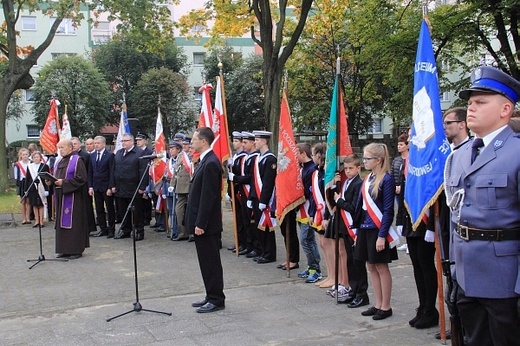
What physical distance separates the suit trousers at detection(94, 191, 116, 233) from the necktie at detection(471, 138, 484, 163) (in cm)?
1015

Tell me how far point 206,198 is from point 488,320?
3.80m

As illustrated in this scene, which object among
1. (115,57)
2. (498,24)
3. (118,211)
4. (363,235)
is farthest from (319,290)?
(115,57)

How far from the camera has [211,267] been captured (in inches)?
268

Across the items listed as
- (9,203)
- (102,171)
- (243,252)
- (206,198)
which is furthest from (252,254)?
(9,203)

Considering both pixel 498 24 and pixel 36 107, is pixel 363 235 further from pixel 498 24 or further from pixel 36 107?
pixel 36 107

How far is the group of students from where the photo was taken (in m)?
6.17

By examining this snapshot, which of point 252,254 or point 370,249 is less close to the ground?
point 370,249

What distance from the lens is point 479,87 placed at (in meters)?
3.51

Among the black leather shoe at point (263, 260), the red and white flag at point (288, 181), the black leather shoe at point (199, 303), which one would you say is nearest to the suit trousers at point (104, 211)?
the black leather shoe at point (263, 260)

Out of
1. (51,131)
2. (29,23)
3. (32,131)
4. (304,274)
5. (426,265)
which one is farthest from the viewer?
(29,23)

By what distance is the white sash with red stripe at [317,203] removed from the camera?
7.65 m

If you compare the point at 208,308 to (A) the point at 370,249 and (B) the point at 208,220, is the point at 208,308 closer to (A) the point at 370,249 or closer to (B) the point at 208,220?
(B) the point at 208,220

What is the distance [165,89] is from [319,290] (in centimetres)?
3407

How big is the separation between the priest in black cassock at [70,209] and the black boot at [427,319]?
648 cm
